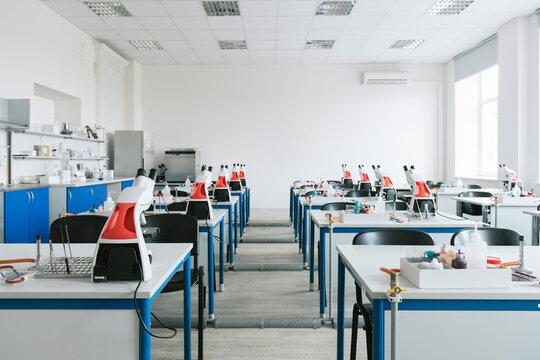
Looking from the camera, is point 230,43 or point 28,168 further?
point 230,43

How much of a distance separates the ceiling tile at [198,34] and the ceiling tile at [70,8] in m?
1.59

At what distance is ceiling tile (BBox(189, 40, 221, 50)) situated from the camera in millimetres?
7445

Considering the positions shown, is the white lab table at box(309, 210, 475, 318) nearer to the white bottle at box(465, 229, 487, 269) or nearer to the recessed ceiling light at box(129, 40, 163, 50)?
the white bottle at box(465, 229, 487, 269)

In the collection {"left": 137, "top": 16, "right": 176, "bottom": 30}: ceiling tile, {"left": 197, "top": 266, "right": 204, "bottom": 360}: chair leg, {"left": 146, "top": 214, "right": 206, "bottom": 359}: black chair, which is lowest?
{"left": 197, "top": 266, "right": 204, "bottom": 360}: chair leg

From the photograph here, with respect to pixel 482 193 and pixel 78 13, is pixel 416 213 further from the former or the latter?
pixel 78 13

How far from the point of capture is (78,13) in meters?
6.05

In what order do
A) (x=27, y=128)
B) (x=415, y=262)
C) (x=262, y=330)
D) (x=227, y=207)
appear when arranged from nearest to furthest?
1. (x=415, y=262)
2. (x=262, y=330)
3. (x=227, y=207)
4. (x=27, y=128)

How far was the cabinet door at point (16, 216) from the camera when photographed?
405cm

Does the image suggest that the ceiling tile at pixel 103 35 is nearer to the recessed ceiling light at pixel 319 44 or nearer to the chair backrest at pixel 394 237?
the recessed ceiling light at pixel 319 44

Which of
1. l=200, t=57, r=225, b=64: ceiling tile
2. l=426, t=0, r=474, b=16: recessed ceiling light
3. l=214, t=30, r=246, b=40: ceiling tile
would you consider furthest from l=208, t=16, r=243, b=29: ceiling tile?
l=426, t=0, r=474, b=16: recessed ceiling light

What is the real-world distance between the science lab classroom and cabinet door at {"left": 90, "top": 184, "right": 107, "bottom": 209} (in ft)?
0.25

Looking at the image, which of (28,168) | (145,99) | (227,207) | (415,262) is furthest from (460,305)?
(145,99)

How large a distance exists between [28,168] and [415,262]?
5.69 metres

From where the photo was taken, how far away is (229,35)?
23.2ft
